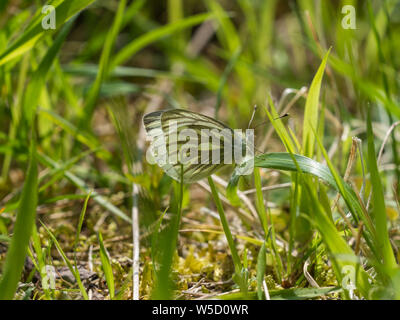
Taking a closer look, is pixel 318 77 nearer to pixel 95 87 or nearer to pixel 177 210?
pixel 177 210

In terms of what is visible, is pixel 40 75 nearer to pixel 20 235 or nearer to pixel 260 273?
pixel 20 235

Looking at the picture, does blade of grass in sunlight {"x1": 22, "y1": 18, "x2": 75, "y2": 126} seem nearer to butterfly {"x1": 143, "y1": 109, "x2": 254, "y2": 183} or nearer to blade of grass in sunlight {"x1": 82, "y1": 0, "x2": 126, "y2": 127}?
blade of grass in sunlight {"x1": 82, "y1": 0, "x2": 126, "y2": 127}

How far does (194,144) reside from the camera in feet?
5.32

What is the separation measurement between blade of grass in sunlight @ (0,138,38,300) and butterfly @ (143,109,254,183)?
0.43 metres

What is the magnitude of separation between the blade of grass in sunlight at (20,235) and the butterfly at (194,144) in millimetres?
425

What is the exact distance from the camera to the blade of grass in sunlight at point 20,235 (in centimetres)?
114

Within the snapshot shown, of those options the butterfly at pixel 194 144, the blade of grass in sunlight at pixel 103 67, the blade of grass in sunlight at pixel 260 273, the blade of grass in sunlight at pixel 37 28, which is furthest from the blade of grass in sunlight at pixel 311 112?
the blade of grass in sunlight at pixel 103 67

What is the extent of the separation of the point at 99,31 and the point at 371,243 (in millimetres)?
2826

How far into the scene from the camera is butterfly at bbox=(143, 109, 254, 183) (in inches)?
57.2

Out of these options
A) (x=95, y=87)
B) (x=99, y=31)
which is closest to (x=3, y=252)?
(x=95, y=87)

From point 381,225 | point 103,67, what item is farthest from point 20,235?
point 103,67

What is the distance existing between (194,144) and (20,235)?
2.29ft

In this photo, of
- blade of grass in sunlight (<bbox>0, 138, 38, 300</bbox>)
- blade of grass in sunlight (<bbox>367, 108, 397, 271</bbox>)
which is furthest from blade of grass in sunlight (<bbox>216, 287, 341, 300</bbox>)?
blade of grass in sunlight (<bbox>0, 138, 38, 300</bbox>)

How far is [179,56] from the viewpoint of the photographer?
9.86 ft
